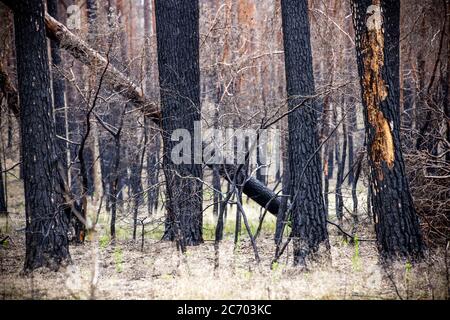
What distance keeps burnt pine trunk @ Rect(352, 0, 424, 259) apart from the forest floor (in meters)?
0.51

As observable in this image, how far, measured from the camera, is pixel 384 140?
7637mm

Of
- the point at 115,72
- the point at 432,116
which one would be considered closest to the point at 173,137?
the point at 115,72

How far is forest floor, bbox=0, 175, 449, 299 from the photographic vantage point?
6508mm

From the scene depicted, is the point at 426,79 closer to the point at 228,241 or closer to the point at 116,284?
the point at 228,241

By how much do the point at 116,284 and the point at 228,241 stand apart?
541 cm

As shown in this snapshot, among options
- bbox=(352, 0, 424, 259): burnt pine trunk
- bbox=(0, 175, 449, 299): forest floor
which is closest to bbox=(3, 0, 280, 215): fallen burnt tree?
bbox=(0, 175, 449, 299): forest floor

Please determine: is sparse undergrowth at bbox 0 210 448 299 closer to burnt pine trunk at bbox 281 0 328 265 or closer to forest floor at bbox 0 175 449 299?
forest floor at bbox 0 175 449 299

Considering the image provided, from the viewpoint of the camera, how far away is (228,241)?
498 inches

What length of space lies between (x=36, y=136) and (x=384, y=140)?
5.81m

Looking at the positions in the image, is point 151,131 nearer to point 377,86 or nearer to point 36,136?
point 36,136

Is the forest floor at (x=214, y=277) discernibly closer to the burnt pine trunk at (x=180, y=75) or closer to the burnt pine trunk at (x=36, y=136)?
the burnt pine trunk at (x=36, y=136)

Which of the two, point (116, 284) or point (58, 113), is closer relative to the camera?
point (116, 284)
